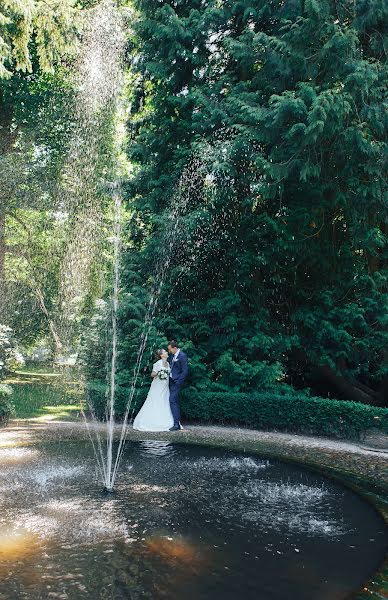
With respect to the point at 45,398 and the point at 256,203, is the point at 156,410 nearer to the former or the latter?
the point at 256,203

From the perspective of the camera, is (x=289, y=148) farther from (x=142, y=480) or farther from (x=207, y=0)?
(x=142, y=480)

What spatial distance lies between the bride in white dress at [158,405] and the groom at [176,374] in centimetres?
13

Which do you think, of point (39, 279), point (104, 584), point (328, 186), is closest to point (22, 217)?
point (39, 279)

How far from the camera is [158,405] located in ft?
40.4

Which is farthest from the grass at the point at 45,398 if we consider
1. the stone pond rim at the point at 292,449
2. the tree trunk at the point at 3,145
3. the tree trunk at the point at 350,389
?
the tree trunk at the point at 350,389

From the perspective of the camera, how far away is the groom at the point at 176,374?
12.3 metres

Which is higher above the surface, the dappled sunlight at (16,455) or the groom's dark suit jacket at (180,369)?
the groom's dark suit jacket at (180,369)

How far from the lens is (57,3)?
13641 mm

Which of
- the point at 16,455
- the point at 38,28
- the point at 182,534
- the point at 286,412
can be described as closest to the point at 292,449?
the point at 286,412

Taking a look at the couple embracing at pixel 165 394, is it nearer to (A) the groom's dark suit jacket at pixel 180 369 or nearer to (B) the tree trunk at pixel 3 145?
(A) the groom's dark suit jacket at pixel 180 369

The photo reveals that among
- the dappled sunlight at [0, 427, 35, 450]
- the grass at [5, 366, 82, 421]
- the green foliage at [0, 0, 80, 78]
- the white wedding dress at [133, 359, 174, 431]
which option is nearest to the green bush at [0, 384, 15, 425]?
the dappled sunlight at [0, 427, 35, 450]

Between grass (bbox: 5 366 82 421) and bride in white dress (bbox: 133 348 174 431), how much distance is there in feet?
8.24

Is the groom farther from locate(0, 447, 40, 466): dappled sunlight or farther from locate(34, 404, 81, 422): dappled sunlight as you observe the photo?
locate(0, 447, 40, 466): dappled sunlight

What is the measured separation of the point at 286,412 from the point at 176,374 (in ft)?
8.23
